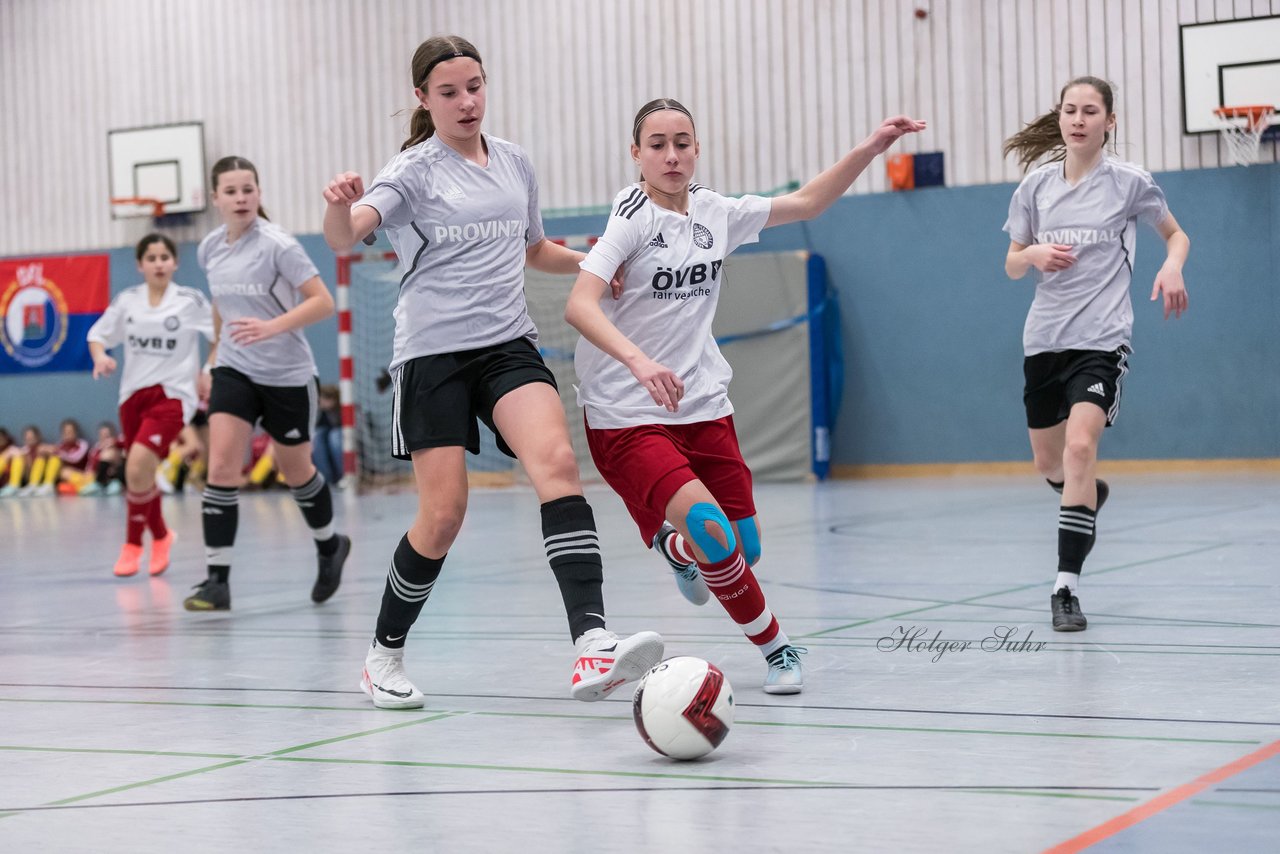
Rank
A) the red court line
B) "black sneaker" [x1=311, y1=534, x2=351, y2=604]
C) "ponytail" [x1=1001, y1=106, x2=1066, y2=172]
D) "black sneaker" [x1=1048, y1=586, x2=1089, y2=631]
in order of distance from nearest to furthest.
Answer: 1. the red court line
2. "black sneaker" [x1=1048, y1=586, x2=1089, y2=631]
3. "ponytail" [x1=1001, y1=106, x2=1066, y2=172]
4. "black sneaker" [x1=311, y1=534, x2=351, y2=604]

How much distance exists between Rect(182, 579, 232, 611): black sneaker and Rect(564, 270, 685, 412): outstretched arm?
3.15 metres

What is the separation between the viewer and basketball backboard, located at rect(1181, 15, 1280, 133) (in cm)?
1471

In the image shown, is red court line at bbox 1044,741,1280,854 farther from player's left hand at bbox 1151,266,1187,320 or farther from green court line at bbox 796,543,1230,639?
player's left hand at bbox 1151,266,1187,320

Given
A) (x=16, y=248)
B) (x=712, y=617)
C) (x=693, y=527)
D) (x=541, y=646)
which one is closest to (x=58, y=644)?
(x=541, y=646)

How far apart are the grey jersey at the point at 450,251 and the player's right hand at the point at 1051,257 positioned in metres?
2.16

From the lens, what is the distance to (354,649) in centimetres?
558

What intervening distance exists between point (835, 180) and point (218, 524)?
362 cm

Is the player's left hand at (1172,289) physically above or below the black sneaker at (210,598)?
above

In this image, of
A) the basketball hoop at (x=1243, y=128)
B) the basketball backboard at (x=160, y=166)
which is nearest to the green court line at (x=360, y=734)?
the basketball hoop at (x=1243, y=128)

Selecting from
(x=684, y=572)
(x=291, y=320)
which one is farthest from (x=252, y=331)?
(x=684, y=572)

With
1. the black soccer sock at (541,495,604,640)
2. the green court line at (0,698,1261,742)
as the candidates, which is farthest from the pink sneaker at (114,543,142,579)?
the black soccer sock at (541,495,604,640)

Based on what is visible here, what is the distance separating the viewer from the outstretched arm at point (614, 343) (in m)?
3.92

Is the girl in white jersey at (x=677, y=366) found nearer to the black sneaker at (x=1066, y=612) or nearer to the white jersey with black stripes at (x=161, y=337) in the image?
the black sneaker at (x=1066, y=612)

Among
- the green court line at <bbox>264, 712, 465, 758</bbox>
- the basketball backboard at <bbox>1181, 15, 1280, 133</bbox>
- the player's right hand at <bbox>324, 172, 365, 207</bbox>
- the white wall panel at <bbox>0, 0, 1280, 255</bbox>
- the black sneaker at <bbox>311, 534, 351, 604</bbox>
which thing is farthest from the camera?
the white wall panel at <bbox>0, 0, 1280, 255</bbox>
